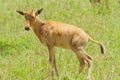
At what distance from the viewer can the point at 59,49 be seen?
1080 cm

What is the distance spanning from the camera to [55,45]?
365 inches

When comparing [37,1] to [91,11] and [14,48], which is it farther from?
[14,48]

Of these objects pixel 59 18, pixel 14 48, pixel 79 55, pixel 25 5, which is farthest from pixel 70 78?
pixel 25 5

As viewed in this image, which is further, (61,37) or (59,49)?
(59,49)

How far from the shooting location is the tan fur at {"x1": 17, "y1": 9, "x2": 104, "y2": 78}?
8945mm

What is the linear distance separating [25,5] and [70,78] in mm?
8697

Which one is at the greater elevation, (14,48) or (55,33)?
(55,33)

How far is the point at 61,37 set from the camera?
9141 mm

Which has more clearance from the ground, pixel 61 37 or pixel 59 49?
pixel 61 37

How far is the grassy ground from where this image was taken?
29.1ft

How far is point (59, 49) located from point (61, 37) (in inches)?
66.4

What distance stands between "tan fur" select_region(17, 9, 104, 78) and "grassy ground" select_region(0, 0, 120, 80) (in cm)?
26

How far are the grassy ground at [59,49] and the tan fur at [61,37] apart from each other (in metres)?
0.26

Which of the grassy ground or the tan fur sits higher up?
the tan fur
